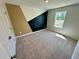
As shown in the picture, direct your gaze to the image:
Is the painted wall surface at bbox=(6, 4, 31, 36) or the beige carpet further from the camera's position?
the painted wall surface at bbox=(6, 4, 31, 36)

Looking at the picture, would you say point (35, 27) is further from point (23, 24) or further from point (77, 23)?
point (77, 23)

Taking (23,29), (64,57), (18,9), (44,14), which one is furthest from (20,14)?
(64,57)

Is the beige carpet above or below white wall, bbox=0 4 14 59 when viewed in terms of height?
below

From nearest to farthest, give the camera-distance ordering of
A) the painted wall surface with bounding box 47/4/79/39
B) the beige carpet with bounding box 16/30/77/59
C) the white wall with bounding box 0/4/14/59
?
the white wall with bounding box 0/4/14/59
the beige carpet with bounding box 16/30/77/59
the painted wall surface with bounding box 47/4/79/39

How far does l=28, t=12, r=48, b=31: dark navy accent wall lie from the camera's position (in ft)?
21.7

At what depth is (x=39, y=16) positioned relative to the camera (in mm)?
7254

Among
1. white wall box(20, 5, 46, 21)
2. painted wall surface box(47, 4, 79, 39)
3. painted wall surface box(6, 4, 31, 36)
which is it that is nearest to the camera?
painted wall surface box(47, 4, 79, 39)

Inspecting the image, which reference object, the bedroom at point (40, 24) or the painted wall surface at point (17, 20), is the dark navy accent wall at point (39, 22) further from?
the painted wall surface at point (17, 20)

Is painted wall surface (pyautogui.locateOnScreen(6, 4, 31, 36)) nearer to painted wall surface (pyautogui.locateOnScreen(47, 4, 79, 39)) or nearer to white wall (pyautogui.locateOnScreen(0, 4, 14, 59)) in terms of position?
painted wall surface (pyautogui.locateOnScreen(47, 4, 79, 39))

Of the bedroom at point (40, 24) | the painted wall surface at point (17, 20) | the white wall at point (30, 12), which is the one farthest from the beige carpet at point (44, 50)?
the white wall at point (30, 12)

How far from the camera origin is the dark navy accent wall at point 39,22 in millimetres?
6609

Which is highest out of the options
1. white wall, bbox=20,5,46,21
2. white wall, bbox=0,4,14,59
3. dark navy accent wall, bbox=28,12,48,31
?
white wall, bbox=0,4,14,59

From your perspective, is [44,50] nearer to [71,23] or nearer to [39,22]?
[71,23]

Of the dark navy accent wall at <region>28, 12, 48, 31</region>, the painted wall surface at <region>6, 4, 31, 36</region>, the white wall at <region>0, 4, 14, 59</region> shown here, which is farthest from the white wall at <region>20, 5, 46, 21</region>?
the white wall at <region>0, 4, 14, 59</region>
